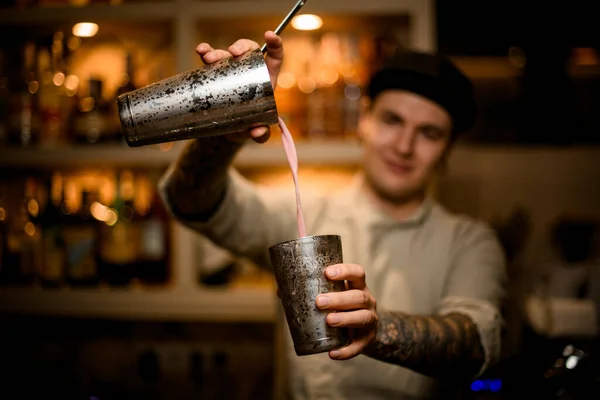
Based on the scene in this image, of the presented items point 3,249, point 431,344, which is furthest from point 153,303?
point 431,344

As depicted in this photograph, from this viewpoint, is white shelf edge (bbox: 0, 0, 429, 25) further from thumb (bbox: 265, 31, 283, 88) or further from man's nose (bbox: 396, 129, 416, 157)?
thumb (bbox: 265, 31, 283, 88)

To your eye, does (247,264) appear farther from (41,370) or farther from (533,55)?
(533,55)

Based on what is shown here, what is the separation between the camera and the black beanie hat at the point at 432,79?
1232 millimetres

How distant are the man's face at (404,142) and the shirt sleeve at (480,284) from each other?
0.19 meters

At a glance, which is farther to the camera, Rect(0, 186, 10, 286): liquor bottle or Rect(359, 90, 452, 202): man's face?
Rect(0, 186, 10, 286): liquor bottle

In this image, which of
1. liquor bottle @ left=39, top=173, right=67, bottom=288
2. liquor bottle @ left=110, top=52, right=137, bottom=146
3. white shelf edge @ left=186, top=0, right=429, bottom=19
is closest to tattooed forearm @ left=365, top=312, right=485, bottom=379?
white shelf edge @ left=186, top=0, right=429, bottom=19

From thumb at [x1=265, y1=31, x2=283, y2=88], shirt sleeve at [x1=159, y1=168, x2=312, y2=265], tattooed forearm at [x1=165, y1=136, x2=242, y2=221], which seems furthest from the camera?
shirt sleeve at [x1=159, y1=168, x2=312, y2=265]

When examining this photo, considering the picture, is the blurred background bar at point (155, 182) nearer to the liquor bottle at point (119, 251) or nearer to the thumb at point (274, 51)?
the liquor bottle at point (119, 251)

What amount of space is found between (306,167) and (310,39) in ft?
1.68

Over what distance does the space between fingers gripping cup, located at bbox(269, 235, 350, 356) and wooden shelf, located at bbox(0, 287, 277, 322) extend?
107cm

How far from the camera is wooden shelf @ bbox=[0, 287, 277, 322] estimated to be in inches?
70.3

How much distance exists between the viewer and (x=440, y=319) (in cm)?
98

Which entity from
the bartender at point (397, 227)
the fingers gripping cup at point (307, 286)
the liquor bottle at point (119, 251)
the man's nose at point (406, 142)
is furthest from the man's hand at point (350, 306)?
the liquor bottle at point (119, 251)

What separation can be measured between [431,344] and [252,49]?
1.94ft
